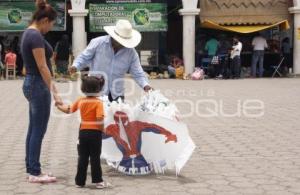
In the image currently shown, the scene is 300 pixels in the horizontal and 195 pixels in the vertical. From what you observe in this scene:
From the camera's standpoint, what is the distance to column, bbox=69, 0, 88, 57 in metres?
20.6

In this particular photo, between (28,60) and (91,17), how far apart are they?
15.8 metres

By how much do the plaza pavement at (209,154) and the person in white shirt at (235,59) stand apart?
677 cm

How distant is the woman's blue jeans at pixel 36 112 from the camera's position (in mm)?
5512

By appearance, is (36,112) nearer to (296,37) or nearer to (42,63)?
(42,63)

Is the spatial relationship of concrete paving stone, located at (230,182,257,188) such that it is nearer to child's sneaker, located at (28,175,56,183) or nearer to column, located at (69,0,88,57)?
child's sneaker, located at (28,175,56,183)

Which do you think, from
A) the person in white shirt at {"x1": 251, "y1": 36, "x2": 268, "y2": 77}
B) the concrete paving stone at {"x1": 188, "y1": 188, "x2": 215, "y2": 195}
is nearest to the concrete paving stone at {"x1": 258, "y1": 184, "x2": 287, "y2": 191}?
the concrete paving stone at {"x1": 188, "y1": 188, "x2": 215, "y2": 195}

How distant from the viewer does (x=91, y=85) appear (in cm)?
541

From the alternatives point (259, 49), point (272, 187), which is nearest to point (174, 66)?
point (259, 49)

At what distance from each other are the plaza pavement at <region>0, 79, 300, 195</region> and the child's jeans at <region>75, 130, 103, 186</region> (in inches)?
5.0

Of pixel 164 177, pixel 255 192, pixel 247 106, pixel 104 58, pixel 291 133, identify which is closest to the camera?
pixel 255 192

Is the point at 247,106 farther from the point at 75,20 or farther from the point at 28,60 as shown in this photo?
the point at 75,20

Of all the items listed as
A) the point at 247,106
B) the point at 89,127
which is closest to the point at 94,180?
the point at 89,127

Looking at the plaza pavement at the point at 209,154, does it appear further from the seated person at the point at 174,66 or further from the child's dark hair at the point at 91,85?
the seated person at the point at 174,66

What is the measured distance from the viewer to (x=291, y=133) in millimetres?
8820
